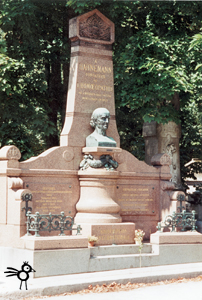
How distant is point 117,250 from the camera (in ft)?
44.0

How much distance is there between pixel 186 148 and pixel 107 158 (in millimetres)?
12735

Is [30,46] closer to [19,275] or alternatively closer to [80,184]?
[80,184]

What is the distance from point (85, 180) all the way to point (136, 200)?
1811 mm

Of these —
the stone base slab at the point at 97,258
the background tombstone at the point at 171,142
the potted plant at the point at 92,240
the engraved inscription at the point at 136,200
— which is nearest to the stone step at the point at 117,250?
the stone base slab at the point at 97,258

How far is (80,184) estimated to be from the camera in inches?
568

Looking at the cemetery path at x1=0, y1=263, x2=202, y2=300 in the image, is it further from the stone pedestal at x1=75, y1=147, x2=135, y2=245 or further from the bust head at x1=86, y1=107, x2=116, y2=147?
the bust head at x1=86, y1=107, x2=116, y2=147

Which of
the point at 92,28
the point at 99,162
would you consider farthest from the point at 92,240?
the point at 92,28

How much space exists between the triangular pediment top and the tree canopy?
7.80 ft

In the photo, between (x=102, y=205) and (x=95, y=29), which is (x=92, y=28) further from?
(x=102, y=205)

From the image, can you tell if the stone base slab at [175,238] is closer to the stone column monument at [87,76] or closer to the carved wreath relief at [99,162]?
the carved wreath relief at [99,162]

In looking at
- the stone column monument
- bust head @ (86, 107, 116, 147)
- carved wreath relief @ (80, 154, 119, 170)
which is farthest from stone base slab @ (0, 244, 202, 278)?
the stone column monument

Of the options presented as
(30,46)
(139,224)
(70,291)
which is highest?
(30,46)

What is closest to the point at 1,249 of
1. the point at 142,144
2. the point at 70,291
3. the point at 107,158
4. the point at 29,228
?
the point at 29,228

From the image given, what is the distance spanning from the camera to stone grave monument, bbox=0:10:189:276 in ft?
41.7
